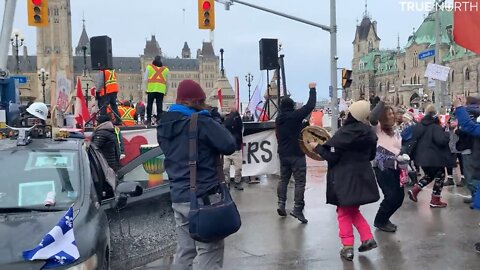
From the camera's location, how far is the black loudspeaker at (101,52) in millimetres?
14078

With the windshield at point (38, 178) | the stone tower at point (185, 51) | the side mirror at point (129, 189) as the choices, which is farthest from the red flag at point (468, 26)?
the stone tower at point (185, 51)

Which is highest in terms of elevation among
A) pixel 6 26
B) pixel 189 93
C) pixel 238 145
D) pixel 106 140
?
pixel 6 26

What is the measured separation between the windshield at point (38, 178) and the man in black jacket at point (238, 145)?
6.12m

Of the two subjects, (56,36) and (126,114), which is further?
(56,36)

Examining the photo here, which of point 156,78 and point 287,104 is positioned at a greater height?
point 156,78

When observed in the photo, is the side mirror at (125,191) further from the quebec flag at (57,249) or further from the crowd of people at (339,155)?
the quebec flag at (57,249)

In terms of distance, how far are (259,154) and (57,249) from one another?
9653mm

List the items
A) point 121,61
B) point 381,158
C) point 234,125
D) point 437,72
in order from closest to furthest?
1. point 381,158
2. point 234,125
3. point 437,72
4. point 121,61

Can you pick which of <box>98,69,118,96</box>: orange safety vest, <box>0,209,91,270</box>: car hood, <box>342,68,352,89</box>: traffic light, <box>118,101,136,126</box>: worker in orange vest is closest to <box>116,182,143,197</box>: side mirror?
<box>0,209,91,270</box>: car hood

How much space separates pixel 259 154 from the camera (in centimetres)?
1330

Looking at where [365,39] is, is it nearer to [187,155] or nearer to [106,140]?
[106,140]

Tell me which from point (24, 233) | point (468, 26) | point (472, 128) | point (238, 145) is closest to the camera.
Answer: point (24, 233)

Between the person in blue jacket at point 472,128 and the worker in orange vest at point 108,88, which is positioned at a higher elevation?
the worker in orange vest at point 108,88

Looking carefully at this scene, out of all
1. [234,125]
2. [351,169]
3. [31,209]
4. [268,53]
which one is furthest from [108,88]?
[31,209]
